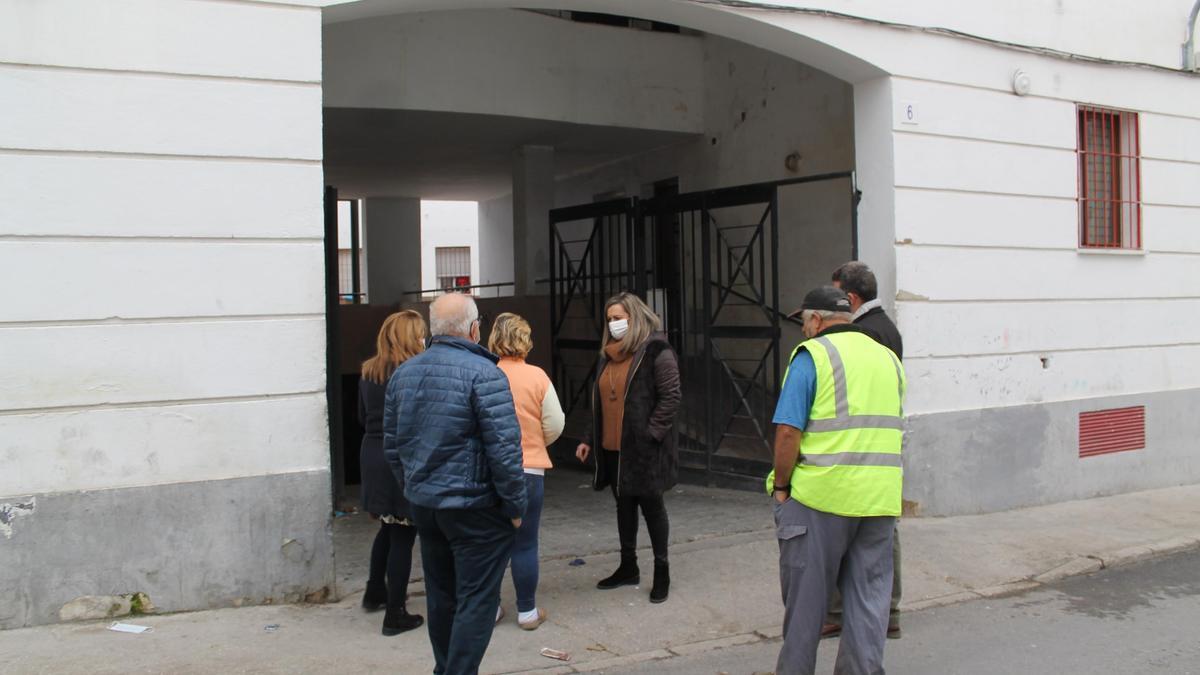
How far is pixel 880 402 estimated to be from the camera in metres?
4.28

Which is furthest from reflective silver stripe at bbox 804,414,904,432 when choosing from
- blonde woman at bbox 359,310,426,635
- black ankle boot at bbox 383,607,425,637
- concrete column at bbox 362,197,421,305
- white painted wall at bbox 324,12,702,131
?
concrete column at bbox 362,197,421,305

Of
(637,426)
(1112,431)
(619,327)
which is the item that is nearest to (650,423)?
(637,426)

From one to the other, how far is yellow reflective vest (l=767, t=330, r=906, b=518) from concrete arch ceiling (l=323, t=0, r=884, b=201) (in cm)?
375

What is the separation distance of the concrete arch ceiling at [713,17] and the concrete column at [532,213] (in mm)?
5168

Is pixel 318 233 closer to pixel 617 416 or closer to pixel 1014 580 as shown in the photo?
pixel 617 416

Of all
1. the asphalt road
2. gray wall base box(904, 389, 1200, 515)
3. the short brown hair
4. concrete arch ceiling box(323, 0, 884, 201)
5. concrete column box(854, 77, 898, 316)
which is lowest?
the asphalt road

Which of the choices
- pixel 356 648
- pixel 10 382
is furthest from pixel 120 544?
pixel 356 648

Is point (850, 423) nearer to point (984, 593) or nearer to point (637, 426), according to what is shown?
point (637, 426)

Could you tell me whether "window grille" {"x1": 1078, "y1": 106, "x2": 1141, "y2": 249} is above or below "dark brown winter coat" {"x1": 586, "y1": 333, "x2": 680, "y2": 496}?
above

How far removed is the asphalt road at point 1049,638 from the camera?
5.13 m

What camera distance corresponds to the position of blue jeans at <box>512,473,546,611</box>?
542 cm

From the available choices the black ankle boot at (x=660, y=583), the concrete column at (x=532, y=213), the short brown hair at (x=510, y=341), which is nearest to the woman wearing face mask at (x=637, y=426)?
the black ankle boot at (x=660, y=583)

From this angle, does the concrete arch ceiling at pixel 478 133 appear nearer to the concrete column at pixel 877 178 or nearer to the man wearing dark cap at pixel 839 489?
the concrete column at pixel 877 178

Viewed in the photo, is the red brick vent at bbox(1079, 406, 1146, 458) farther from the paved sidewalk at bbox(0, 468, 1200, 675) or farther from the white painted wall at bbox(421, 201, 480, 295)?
the white painted wall at bbox(421, 201, 480, 295)
